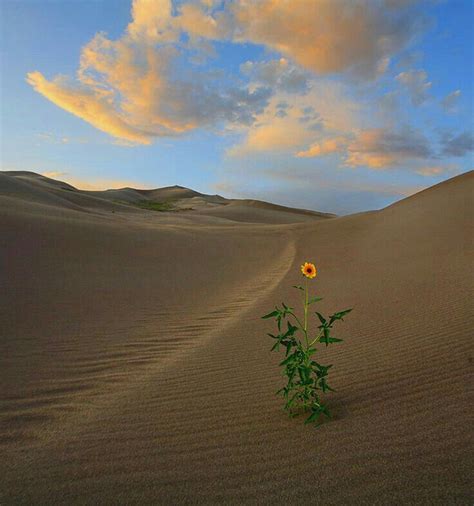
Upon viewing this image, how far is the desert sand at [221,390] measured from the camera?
100 inches

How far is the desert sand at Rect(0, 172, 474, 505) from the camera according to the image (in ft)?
8.36

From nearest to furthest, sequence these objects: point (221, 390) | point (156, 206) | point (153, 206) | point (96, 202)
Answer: point (221, 390), point (96, 202), point (153, 206), point (156, 206)

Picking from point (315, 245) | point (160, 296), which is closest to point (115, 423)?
point (160, 296)

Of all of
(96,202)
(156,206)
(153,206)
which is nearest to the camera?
(96,202)

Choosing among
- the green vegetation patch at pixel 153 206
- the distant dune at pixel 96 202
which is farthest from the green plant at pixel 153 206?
the distant dune at pixel 96 202

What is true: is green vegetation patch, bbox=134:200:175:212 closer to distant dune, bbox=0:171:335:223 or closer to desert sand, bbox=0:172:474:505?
distant dune, bbox=0:171:335:223

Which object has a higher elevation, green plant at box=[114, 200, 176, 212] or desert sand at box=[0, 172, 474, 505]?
green plant at box=[114, 200, 176, 212]

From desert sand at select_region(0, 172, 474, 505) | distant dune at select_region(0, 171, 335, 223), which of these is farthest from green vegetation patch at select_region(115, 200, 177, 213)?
desert sand at select_region(0, 172, 474, 505)

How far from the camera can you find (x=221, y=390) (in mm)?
4012

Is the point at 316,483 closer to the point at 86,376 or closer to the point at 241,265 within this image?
the point at 86,376

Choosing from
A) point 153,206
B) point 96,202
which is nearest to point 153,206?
point 153,206

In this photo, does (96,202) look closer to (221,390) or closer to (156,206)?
(156,206)

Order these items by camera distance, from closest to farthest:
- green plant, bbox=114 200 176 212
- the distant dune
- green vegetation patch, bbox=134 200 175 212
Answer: the distant dune < green plant, bbox=114 200 176 212 < green vegetation patch, bbox=134 200 175 212

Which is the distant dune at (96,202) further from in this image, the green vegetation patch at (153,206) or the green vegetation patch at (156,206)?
the green vegetation patch at (156,206)
